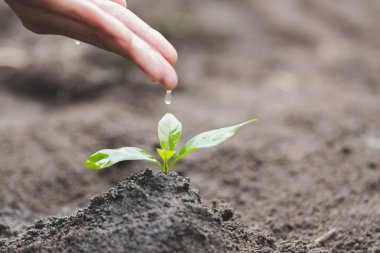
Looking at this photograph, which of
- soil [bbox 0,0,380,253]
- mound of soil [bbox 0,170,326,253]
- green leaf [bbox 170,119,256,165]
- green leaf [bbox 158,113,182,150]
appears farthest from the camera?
soil [bbox 0,0,380,253]

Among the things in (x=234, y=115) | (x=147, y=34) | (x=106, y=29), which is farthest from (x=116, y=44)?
(x=234, y=115)

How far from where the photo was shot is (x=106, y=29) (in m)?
1.54

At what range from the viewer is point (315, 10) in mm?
5586

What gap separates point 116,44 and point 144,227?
2.05ft

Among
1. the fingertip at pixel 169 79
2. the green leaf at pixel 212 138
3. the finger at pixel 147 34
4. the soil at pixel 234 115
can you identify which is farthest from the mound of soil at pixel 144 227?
the finger at pixel 147 34

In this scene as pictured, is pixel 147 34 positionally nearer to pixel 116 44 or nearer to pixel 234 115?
pixel 116 44

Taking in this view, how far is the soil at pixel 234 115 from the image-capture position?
2393 mm

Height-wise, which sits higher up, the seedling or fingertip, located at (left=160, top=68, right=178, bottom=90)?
fingertip, located at (left=160, top=68, right=178, bottom=90)

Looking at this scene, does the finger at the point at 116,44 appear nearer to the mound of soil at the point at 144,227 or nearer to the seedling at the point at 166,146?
the seedling at the point at 166,146

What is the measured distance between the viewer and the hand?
1.54m

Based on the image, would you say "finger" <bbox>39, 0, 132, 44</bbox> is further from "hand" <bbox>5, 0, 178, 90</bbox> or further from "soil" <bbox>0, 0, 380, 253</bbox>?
"soil" <bbox>0, 0, 380, 253</bbox>

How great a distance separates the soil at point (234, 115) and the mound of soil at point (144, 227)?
20 mm

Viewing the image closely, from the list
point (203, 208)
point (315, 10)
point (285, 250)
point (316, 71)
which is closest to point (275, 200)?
point (285, 250)

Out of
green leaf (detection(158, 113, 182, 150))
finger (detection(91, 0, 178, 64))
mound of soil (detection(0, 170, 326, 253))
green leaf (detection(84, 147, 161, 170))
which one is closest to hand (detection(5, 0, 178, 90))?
finger (detection(91, 0, 178, 64))
